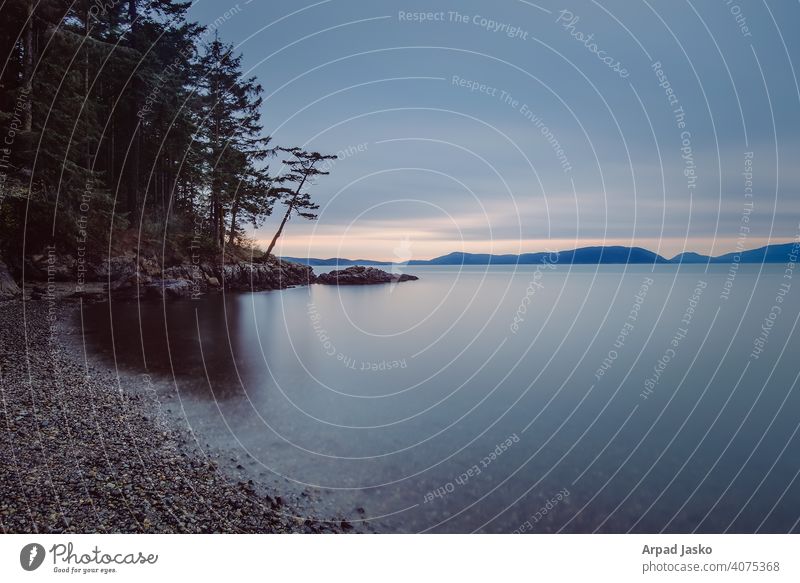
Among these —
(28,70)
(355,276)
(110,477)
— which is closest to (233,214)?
(28,70)

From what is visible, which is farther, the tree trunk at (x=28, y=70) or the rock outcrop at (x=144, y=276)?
the rock outcrop at (x=144, y=276)

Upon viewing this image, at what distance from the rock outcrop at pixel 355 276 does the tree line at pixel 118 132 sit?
15.6 meters

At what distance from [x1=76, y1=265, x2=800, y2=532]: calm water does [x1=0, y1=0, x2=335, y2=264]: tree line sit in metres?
5.51

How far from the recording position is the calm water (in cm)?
669

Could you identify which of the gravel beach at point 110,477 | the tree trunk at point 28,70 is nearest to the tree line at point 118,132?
the tree trunk at point 28,70

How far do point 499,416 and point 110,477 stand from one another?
804 cm

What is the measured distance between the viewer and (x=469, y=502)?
650cm

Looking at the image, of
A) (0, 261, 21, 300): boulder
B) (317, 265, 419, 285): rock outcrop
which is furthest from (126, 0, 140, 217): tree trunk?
(317, 265, 419, 285): rock outcrop

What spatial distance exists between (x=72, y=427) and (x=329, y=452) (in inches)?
171

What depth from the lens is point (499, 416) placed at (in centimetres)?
1055

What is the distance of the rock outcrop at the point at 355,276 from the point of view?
56.8m

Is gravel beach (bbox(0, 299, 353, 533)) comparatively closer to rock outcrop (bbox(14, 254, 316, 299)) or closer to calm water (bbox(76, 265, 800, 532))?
calm water (bbox(76, 265, 800, 532))

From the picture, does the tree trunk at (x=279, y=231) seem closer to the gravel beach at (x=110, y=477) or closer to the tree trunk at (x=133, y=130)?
the tree trunk at (x=133, y=130)
